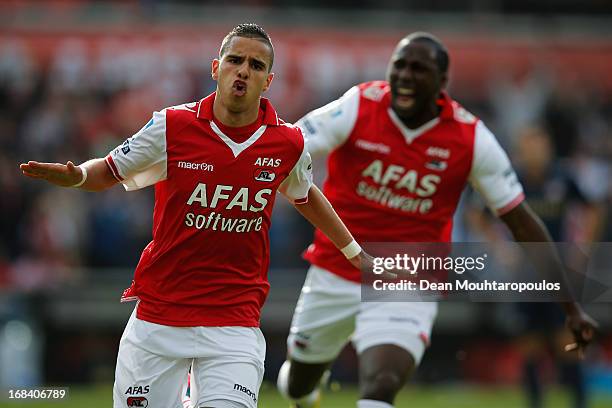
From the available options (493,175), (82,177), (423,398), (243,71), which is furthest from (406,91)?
(423,398)

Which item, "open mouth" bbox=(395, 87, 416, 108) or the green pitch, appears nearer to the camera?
"open mouth" bbox=(395, 87, 416, 108)

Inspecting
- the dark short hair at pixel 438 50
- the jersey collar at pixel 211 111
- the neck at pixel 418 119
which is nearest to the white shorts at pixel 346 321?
the neck at pixel 418 119

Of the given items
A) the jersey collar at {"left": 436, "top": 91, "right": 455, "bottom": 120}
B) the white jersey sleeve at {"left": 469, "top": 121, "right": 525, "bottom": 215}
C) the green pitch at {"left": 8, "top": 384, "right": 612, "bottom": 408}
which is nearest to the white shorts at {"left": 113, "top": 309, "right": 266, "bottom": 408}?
the white jersey sleeve at {"left": 469, "top": 121, "right": 525, "bottom": 215}

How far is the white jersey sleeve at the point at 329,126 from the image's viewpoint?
26.8ft

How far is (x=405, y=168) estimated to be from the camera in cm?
820

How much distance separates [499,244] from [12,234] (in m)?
6.90

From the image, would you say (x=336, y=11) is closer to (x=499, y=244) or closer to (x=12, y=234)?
(x=12, y=234)

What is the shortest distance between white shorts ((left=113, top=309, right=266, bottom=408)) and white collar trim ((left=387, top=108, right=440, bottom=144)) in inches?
99.8

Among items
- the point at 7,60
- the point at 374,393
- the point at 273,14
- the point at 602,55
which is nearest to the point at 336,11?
the point at 273,14

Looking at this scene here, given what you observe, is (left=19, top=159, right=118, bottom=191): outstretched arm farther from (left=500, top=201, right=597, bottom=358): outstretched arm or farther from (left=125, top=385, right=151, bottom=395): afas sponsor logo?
(left=500, top=201, right=597, bottom=358): outstretched arm

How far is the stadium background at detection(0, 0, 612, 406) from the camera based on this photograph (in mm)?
15141

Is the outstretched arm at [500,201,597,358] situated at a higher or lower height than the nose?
lower

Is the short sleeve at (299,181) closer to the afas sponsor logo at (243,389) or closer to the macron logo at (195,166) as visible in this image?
the macron logo at (195,166)

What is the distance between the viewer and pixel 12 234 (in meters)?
15.5
